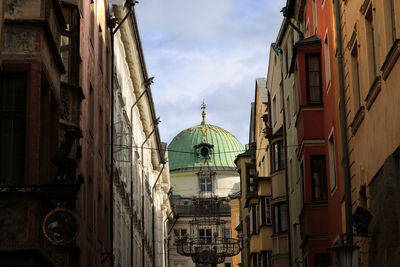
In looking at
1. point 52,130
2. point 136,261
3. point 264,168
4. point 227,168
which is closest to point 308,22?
point 52,130

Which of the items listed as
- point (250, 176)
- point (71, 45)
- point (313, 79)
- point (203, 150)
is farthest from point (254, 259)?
point (203, 150)

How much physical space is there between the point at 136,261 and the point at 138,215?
10.6 feet

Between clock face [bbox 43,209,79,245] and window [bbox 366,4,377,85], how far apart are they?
719cm

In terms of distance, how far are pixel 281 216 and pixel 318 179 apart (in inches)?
517

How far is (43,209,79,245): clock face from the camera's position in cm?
1809

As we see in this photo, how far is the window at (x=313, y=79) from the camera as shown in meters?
31.9

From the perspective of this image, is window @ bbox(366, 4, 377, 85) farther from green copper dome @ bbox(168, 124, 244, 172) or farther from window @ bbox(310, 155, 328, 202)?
green copper dome @ bbox(168, 124, 244, 172)

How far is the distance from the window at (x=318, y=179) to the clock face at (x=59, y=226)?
1545 cm

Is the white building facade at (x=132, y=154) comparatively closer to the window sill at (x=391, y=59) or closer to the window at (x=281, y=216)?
the window at (x=281, y=216)

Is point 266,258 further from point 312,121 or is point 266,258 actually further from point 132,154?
point 312,121

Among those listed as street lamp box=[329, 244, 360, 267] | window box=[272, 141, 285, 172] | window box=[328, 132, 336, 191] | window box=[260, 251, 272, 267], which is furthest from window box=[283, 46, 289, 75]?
street lamp box=[329, 244, 360, 267]

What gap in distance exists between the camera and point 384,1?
743 inches

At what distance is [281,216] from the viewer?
45.9 meters

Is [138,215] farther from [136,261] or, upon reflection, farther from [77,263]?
[77,263]
